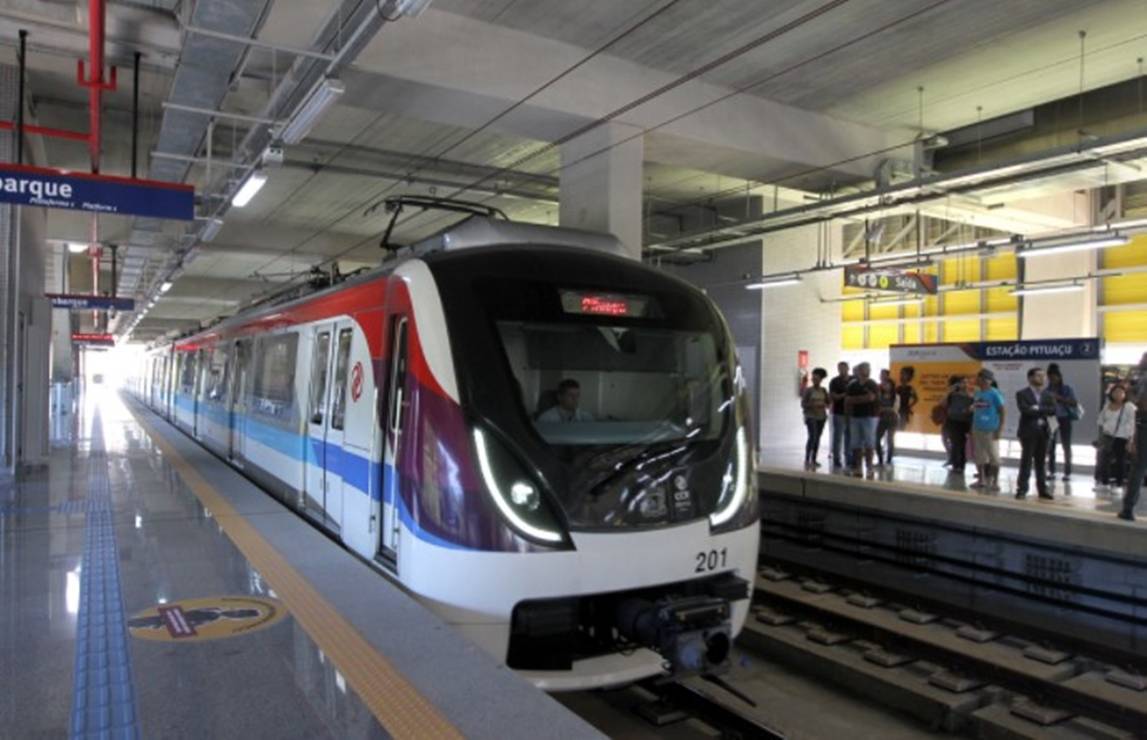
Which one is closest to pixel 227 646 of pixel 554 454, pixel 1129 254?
pixel 554 454

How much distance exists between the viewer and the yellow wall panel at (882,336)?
24.4 metres

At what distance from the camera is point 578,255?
4.83 m

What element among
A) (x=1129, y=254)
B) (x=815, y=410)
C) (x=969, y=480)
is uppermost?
(x=1129, y=254)

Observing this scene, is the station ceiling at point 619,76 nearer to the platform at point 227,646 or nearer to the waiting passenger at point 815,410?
the waiting passenger at point 815,410

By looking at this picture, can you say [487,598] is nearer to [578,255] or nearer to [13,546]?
[578,255]

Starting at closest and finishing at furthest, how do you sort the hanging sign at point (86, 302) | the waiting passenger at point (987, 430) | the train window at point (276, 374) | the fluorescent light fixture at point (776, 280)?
the train window at point (276, 374) → the waiting passenger at point (987, 430) → the fluorescent light fixture at point (776, 280) → the hanging sign at point (86, 302)

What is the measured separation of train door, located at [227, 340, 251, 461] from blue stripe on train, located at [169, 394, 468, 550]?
1.46ft

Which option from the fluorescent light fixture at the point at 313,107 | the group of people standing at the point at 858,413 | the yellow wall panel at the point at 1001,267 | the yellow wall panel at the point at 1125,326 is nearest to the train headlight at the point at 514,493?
the fluorescent light fixture at the point at 313,107

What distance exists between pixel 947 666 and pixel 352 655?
4.86 metres

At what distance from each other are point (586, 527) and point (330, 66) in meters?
4.50

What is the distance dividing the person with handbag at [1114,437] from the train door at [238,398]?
10761 millimetres

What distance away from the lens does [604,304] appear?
4.67 meters

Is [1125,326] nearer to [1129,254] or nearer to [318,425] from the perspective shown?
[1129,254]

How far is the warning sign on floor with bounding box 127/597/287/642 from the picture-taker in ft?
12.0
